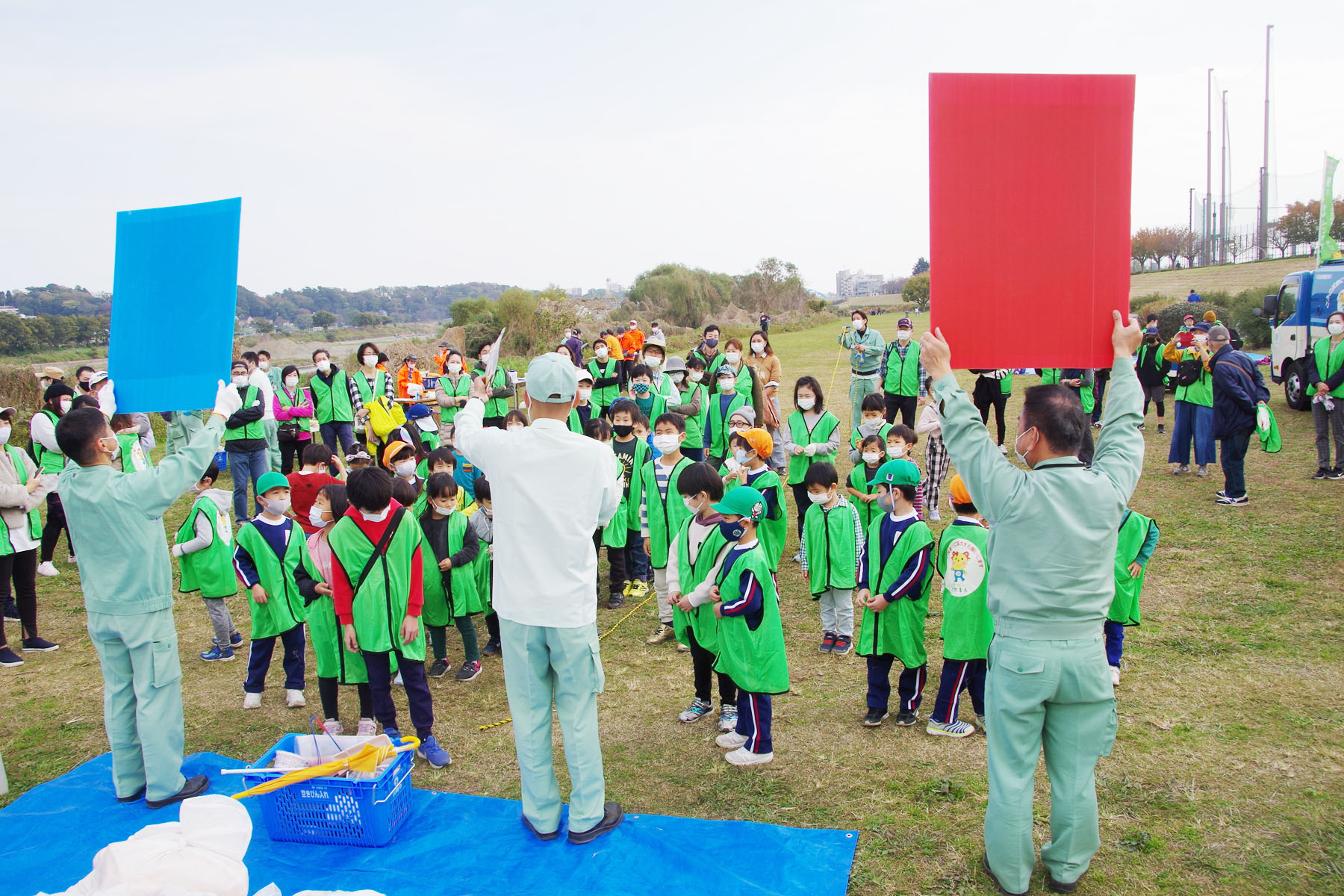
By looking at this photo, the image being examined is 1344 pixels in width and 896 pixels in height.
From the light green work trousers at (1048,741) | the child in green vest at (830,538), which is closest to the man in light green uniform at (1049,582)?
the light green work trousers at (1048,741)

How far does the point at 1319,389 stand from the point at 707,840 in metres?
9.57

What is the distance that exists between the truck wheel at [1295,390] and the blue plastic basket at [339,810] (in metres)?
15.7

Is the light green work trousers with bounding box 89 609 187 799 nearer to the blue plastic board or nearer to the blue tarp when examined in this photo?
the blue tarp

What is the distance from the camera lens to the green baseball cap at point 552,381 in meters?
3.62

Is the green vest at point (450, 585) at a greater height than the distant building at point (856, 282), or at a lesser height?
lesser

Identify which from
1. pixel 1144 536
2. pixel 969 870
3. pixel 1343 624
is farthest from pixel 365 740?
pixel 1343 624

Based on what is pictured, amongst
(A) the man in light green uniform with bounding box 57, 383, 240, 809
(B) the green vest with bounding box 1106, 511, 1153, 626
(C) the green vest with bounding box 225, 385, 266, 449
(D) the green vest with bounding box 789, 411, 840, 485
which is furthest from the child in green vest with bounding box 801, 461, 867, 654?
(C) the green vest with bounding box 225, 385, 266, 449

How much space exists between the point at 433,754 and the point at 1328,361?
1038 cm

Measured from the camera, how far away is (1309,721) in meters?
4.60

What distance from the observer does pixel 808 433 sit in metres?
7.91

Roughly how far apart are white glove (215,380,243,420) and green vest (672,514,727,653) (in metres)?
2.54

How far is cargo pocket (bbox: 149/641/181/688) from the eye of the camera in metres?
4.05

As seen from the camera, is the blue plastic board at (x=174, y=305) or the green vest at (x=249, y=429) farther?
the green vest at (x=249, y=429)

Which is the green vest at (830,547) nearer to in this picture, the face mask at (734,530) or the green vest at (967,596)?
the green vest at (967,596)
